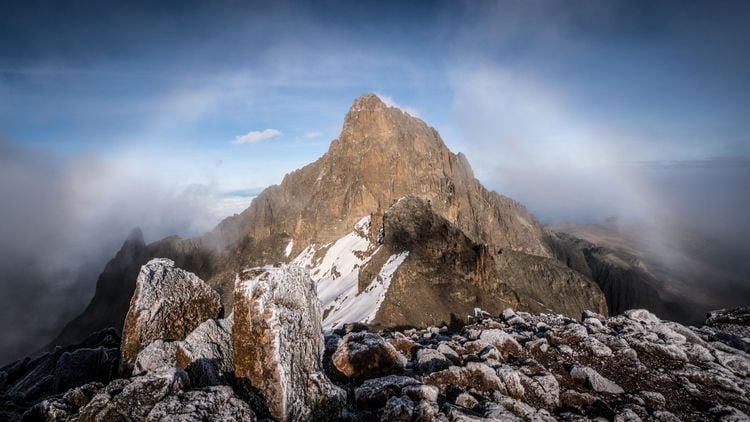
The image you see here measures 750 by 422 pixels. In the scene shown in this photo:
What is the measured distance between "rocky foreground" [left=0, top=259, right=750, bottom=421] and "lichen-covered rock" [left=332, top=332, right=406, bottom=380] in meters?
0.05

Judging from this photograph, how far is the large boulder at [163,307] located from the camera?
11.6 m

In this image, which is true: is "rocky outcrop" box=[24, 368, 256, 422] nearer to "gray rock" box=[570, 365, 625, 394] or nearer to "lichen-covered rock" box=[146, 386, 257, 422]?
"lichen-covered rock" box=[146, 386, 257, 422]

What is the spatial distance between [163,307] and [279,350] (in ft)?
17.9

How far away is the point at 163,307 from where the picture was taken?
12141 mm

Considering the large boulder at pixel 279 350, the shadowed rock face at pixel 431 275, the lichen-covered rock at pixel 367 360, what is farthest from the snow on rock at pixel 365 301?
the large boulder at pixel 279 350

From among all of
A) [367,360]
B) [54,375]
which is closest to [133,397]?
[367,360]

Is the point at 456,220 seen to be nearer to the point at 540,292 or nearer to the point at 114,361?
the point at 540,292

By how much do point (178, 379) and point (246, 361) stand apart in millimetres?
1845

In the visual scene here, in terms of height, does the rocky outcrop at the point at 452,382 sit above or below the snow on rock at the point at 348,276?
above

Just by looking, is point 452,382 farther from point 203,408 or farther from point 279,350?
point 203,408

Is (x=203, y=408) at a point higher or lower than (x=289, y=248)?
higher

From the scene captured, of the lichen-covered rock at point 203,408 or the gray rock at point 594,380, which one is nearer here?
the lichen-covered rock at point 203,408

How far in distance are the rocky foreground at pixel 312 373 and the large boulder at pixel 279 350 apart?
0.11 ft

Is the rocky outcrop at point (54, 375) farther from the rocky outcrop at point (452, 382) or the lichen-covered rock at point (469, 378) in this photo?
the lichen-covered rock at point (469, 378)
